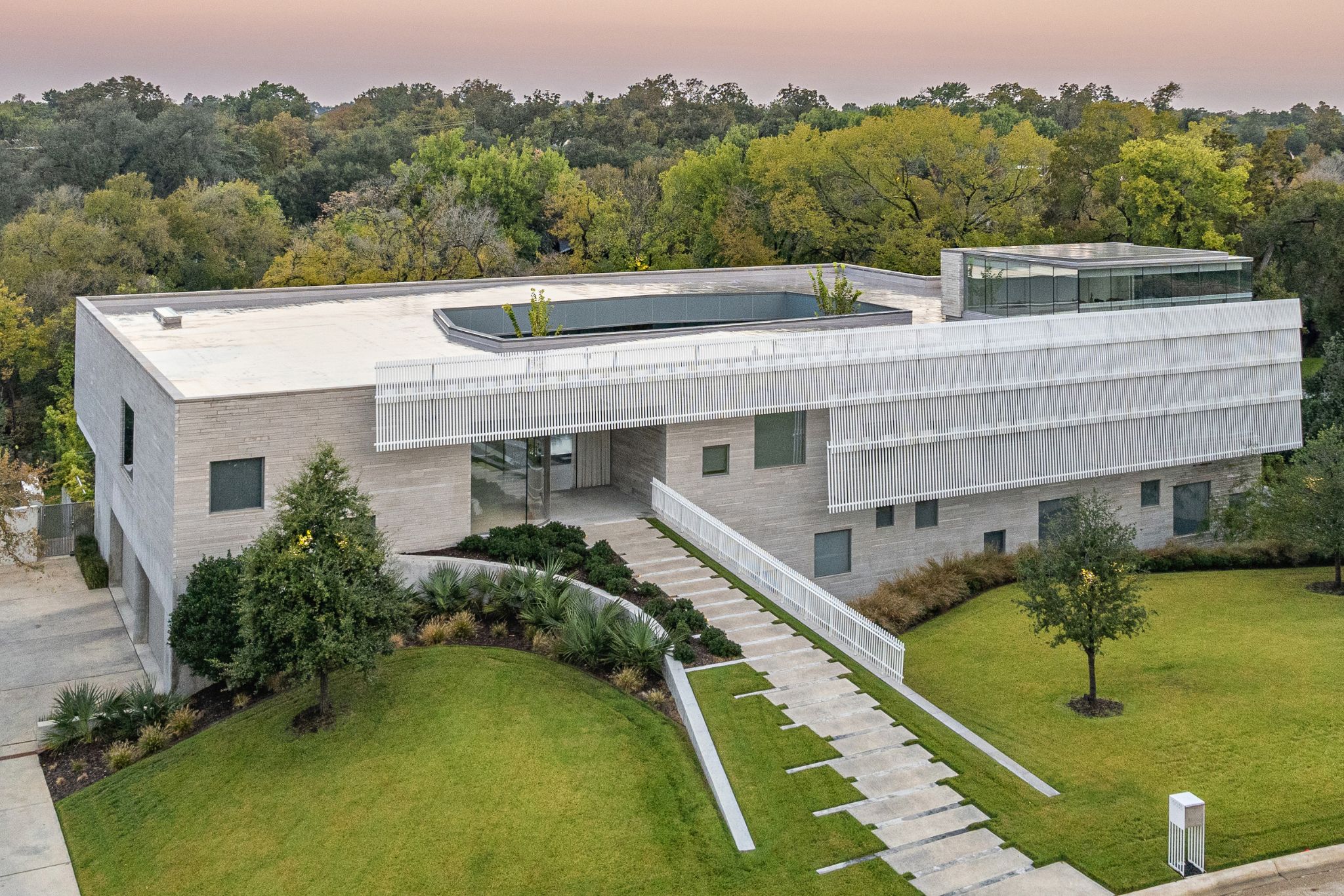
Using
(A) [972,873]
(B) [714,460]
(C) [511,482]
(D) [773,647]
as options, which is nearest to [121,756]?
(C) [511,482]

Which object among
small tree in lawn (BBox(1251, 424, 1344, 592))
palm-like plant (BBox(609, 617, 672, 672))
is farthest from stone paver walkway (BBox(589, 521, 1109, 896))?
small tree in lawn (BBox(1251, 424, 1344, 592))

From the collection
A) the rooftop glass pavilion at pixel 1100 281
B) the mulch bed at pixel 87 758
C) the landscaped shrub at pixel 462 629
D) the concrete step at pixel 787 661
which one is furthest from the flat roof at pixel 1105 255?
the mulch bed at pixel 87 758

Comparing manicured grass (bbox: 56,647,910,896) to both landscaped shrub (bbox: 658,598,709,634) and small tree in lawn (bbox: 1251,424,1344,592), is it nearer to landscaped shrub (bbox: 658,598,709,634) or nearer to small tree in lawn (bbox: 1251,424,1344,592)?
landscaped shrub (bbox: 658,598,709,634)

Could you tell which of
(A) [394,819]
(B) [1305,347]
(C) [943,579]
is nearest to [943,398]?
(C) [943,579]

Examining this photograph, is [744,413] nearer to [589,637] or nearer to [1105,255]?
[589,637]

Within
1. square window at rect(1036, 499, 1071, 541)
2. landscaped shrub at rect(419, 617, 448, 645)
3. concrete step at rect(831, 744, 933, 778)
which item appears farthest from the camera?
square window at rect(1036, 499, 1071, 541)

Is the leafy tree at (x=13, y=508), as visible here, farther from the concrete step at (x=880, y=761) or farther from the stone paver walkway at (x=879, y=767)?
the concrete step at (x=880, y=761)
